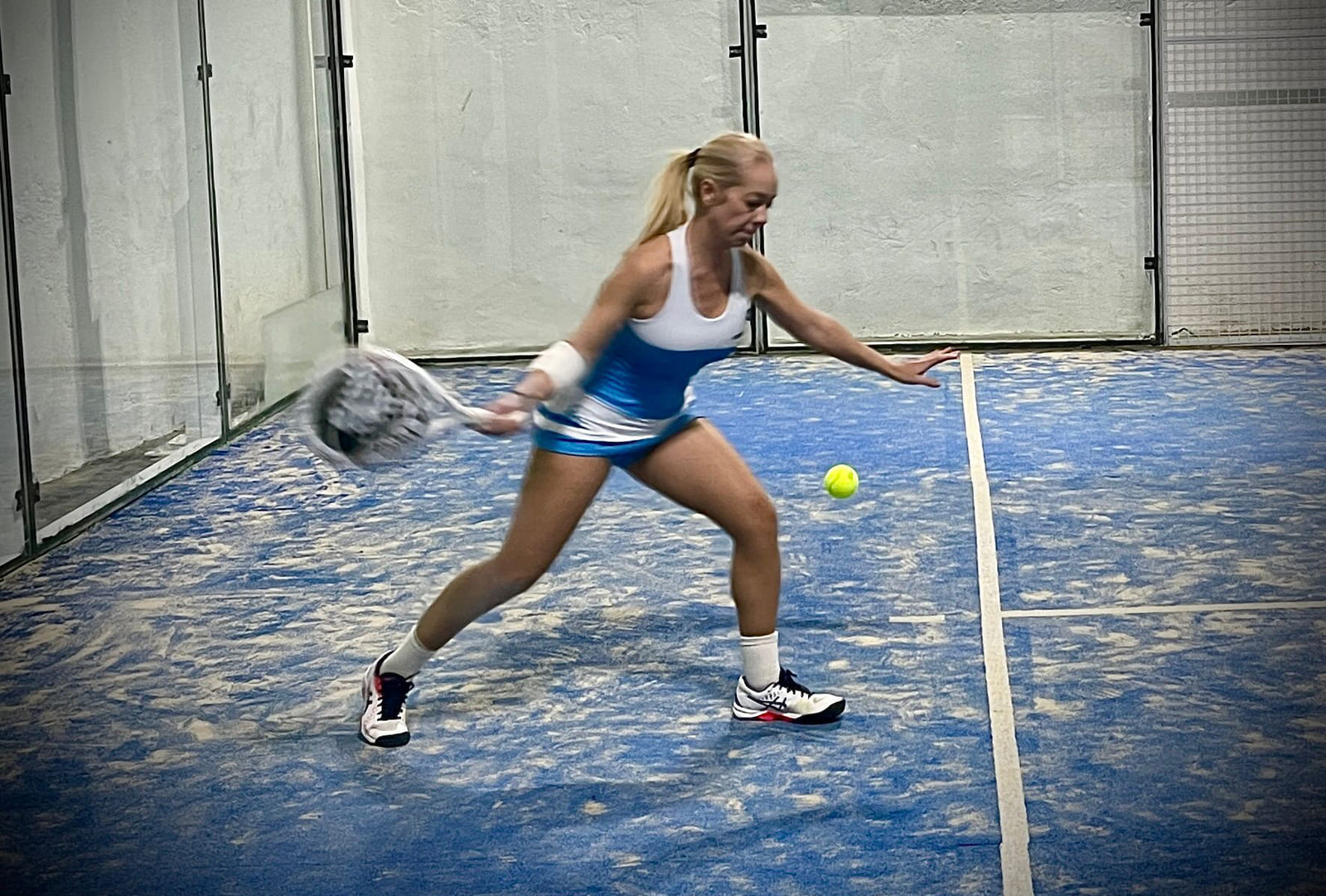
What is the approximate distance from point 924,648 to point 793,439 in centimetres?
339

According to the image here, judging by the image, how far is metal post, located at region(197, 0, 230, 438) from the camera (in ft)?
28.3

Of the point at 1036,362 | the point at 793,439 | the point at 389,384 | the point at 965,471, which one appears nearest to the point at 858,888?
the point at 389,384

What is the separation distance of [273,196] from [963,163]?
4016 mm

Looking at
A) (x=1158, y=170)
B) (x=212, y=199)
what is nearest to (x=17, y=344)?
(x=212, y=199)

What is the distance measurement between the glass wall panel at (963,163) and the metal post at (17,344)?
531 cm

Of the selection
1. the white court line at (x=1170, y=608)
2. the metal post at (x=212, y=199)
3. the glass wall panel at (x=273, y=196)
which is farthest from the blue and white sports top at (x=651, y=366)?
the glass wall panel at (x=273, y=196)

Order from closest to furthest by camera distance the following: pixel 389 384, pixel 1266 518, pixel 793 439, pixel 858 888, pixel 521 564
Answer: pixel 858 888
pixel 389 384
pixel 521 564
pixel 1266 518
pixel 793 439

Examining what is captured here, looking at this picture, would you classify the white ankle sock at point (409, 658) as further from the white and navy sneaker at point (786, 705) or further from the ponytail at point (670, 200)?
the ponytail at point (670, 200)

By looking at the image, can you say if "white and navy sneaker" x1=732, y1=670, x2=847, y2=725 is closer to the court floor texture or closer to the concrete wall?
the court floor texture

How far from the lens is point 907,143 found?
1074 cm

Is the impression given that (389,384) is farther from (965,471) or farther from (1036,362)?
(1036,362)

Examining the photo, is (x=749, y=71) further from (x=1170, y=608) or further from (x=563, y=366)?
(x=563, y=366)

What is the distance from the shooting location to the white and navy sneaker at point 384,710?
4.30m

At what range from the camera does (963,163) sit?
35.3ft
